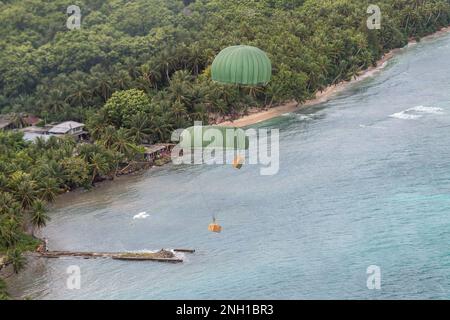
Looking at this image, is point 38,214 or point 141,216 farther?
point 141,216

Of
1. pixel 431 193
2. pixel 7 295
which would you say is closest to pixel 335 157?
pixel 431 193

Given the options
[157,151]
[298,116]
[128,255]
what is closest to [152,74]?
[157,151]

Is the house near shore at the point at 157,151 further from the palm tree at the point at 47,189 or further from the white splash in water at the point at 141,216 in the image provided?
the palm tree at the point at 47,189

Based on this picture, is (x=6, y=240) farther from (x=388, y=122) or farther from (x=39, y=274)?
(x=388, y=122)

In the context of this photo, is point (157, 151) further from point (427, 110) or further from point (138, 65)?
point (427, 110)

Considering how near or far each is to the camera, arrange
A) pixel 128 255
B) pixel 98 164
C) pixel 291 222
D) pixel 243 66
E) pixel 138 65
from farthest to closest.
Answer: pixel 138 65 → pixel 98 164 → pixel 291 222 → pixel 243 66 → pixel 128 255

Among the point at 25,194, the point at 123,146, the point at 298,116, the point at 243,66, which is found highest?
the point at 243,66
